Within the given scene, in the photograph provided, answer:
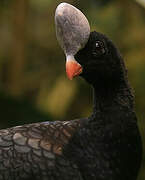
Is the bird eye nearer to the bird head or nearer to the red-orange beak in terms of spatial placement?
the bird head

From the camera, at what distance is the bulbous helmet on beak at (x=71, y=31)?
257 centimetres

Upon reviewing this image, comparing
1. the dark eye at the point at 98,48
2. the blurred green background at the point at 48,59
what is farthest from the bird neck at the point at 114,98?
the blurred green background at the point at 48,59

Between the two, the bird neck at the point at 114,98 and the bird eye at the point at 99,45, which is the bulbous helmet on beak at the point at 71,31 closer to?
the bird eye at the point at 99,45

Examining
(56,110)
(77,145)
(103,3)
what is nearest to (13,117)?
(56,110)

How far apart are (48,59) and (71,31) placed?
10.4ft

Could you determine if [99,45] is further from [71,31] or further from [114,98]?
[114,98]

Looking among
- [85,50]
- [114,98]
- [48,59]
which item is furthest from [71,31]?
[48,59]

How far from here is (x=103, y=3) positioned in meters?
4.80

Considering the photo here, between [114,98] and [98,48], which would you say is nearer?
[98,48]

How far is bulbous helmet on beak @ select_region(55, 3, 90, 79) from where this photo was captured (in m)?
2.57

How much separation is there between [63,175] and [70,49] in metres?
0.50

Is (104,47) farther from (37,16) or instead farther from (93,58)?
(37,16)

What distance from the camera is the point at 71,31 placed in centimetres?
258

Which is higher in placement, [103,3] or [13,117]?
[103,3]
